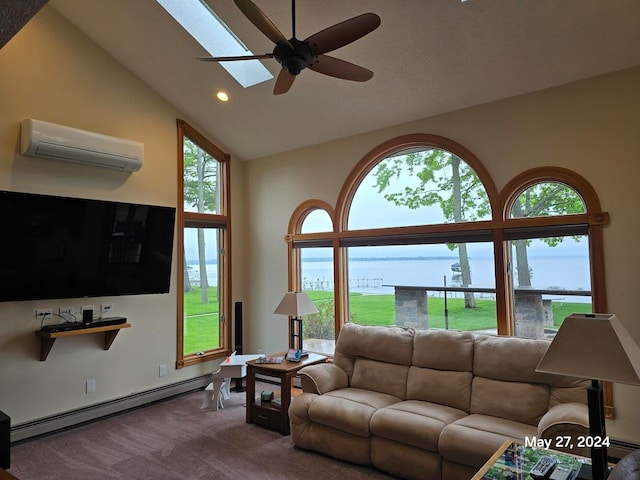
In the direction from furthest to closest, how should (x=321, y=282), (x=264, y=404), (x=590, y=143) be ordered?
1. (x=321, y=282)
2. (x=264, y=404)
3. (x=590, y=143)

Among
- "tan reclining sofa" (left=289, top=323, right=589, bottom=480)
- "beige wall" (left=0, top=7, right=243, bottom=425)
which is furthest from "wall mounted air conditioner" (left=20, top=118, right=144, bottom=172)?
"tan reclining sofa" (left=289, top=323, right=589, bottom=480)

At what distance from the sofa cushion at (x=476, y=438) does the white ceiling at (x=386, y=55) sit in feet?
9.79

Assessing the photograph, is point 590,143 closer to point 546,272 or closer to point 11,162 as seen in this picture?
point 546,272

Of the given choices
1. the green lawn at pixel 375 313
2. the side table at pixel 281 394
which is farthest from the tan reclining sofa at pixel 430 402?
the green lawn at pixel 375 313

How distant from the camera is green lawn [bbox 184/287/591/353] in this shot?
4027 millimetres

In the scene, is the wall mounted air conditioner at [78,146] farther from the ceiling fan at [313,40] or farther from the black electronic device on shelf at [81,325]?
the ceiling fan at [313,40]

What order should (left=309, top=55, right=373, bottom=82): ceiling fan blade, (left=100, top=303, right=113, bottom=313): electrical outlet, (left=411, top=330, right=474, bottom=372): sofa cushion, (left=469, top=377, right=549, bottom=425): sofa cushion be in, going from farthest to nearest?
(left=100, top=303, right=113, bottom=313): electrical outlet < (left=411, top=330, right=474, bottom=372): sofa cushion < (left=469, top=377, right=549, bottom=425): sofa cushion < (left=309, top=55, right=373, bottom=82): ceiling fan blade

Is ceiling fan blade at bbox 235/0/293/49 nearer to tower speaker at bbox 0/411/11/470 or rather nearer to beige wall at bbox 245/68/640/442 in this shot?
beige wall at bbox 245/68/640/442

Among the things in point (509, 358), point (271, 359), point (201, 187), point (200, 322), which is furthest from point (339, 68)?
point (200, 322)

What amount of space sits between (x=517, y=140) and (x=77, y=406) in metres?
5.22

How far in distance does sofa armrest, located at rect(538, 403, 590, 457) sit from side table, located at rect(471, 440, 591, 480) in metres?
0.35

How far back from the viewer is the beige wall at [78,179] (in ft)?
12.5

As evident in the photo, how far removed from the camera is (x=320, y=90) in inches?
172

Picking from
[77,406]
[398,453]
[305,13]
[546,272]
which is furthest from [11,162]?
[546,272]
